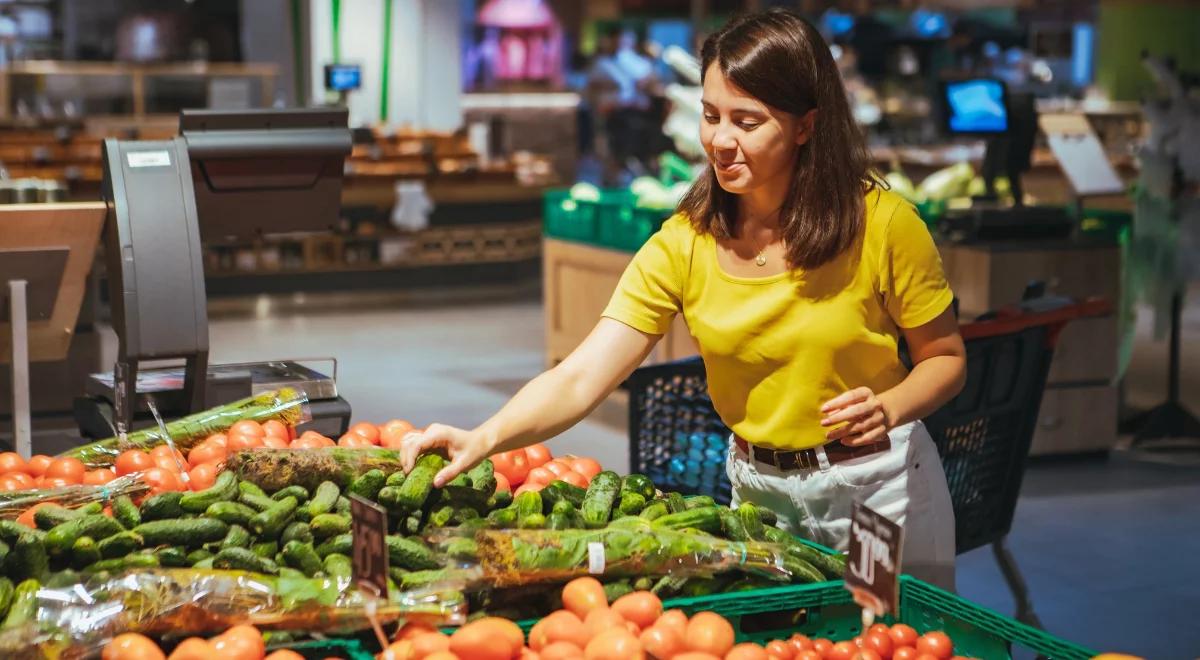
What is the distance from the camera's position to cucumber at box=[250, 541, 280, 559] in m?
2.15

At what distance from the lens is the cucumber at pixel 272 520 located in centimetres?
217

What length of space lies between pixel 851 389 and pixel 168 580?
42.3 inches

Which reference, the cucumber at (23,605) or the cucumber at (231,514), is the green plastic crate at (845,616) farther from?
the cucumber at (23,605)

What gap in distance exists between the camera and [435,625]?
1.97 meters

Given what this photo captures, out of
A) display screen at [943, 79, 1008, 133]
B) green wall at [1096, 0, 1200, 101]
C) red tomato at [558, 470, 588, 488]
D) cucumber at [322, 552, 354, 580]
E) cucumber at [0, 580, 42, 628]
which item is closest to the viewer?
cucumber at [0, 580, 42, 628]

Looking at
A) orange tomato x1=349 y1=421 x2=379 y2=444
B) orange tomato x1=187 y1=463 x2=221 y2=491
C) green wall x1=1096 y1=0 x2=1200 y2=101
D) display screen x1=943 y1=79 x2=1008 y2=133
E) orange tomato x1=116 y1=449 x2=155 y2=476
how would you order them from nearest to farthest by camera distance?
orange tomato x1=187 y1=463 x2=221 y2=491 < orange tomato x1=116 y1=449 x2=155 y2=476 < orange tomato x1=349 y1=421 x2=379 y2=444 < display screen x1=943 y1=79 x2=1008 y2=133 < green wall x1=1096 y1=0 x2=1200 y2=101

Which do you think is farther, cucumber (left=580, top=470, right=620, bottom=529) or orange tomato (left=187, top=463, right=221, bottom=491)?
orange tomato (left=187, top=463, right=221, bottom=491)

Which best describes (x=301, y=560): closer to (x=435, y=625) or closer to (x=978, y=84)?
(x=435, y=625)

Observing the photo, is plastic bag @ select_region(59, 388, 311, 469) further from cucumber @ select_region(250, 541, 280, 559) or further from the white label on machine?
→ cucumber @ select_region(250, 541, 280, 559)

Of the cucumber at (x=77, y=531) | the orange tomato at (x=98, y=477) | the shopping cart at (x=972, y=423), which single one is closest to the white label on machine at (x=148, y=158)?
the orange tomato at (x=98, y=477)

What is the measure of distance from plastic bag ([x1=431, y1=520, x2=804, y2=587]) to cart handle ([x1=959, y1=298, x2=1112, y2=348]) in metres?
1.40

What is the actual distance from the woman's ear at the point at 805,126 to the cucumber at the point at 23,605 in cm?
129

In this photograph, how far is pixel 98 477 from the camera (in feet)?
9.04

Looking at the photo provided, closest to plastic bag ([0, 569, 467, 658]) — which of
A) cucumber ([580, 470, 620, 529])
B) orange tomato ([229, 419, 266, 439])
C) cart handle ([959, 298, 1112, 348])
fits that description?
cucumber ([580, 470, 620, 529])
